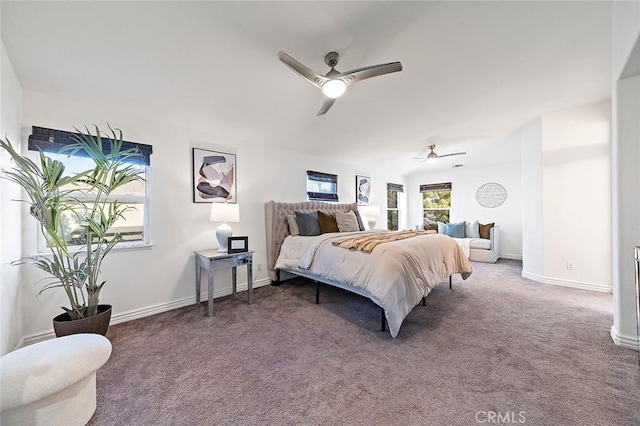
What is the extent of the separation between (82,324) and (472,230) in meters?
6.84

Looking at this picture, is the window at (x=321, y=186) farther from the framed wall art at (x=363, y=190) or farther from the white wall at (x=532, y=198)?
the white wall at (x=532, y=198)

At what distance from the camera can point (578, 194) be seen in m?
3.44

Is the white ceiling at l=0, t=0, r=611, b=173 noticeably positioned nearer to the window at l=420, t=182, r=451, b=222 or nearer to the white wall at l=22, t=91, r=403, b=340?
the white wall at l=22, t=91, r=403, b=340

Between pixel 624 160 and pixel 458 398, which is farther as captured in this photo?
pixel 624 160

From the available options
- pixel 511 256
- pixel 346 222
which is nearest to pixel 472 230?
pixel 511 256

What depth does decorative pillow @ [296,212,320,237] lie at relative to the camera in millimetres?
3834

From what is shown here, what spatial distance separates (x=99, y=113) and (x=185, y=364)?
8.72 ft

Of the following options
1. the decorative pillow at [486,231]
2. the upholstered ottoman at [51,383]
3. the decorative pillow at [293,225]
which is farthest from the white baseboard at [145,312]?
the decorative pillow at [486,231]

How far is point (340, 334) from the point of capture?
2258mm

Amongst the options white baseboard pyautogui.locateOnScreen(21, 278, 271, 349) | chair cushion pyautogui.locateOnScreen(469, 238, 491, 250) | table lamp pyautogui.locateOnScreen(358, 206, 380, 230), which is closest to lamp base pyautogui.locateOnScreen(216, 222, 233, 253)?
white baseboard pyautogui.locateOnScreen(21, 278, 271, 349)

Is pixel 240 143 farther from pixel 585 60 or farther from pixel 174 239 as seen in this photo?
pixel 585 60

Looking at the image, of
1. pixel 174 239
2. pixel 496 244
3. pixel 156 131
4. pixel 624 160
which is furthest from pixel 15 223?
pixel 496 244

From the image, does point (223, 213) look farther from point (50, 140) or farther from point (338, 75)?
point (338, 75)

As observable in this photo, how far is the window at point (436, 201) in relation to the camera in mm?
6824
